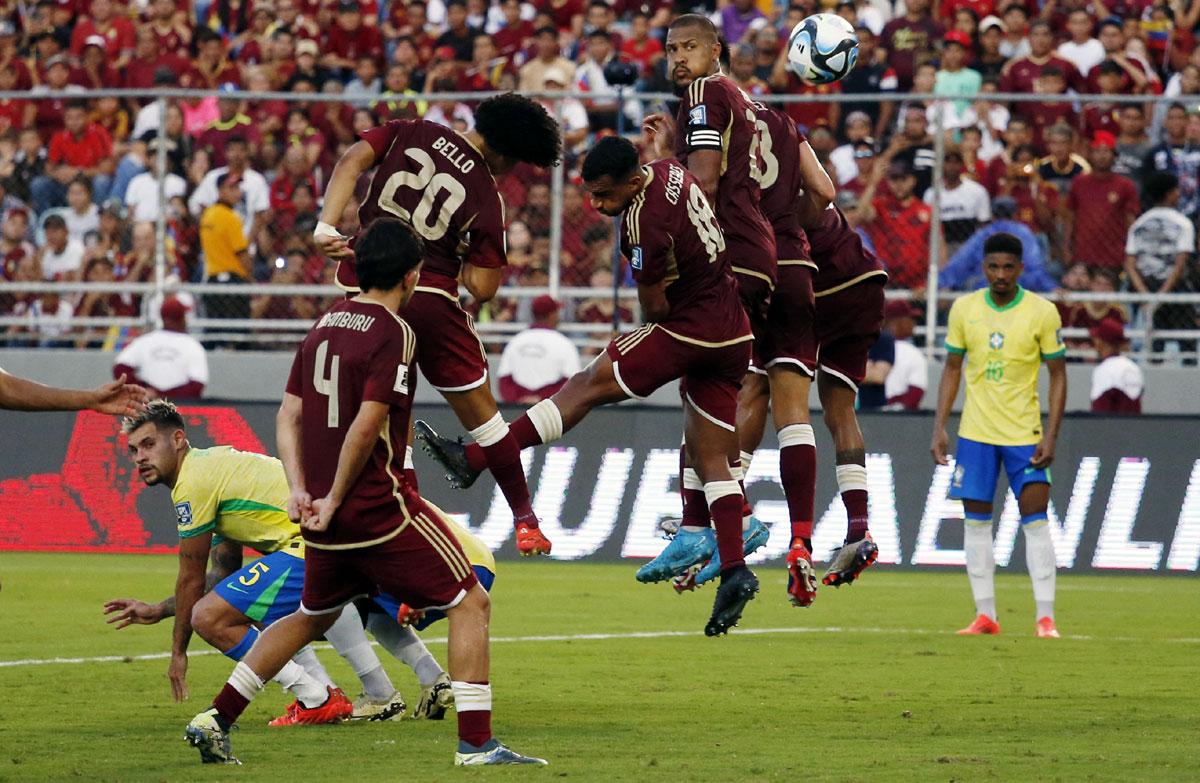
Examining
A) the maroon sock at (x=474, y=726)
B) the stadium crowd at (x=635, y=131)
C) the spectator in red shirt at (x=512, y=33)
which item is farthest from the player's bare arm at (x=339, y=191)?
the spectator in red shirt at (x=512, y=33)

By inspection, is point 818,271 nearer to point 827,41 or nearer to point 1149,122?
point 827,41

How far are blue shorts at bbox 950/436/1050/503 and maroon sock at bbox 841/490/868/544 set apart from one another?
311 cm

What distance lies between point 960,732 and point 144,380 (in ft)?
37.5

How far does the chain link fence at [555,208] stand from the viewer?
18.6 metres

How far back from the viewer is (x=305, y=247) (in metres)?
19.6

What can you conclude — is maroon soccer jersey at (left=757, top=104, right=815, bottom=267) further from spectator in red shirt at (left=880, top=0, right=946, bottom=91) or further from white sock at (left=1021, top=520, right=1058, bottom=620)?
spectator in red shirt at (left=880, top=0, right=946, bottom=91)

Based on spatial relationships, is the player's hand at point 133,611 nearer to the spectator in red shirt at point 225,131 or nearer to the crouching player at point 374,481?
the crouching player at point 374,481

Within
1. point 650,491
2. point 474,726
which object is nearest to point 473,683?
point 474,726

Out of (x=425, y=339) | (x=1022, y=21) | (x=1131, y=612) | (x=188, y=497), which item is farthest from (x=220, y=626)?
(x=1022, y=21)

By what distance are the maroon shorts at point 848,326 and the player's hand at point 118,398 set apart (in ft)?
14.0

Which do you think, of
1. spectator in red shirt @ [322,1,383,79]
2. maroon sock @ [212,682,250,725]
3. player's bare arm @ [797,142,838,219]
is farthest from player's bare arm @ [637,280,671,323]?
spectator in red shirt @ [322,1,383,79]

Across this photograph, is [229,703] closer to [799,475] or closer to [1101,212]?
[799,475]

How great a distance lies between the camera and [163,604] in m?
9.23

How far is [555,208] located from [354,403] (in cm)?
1157
